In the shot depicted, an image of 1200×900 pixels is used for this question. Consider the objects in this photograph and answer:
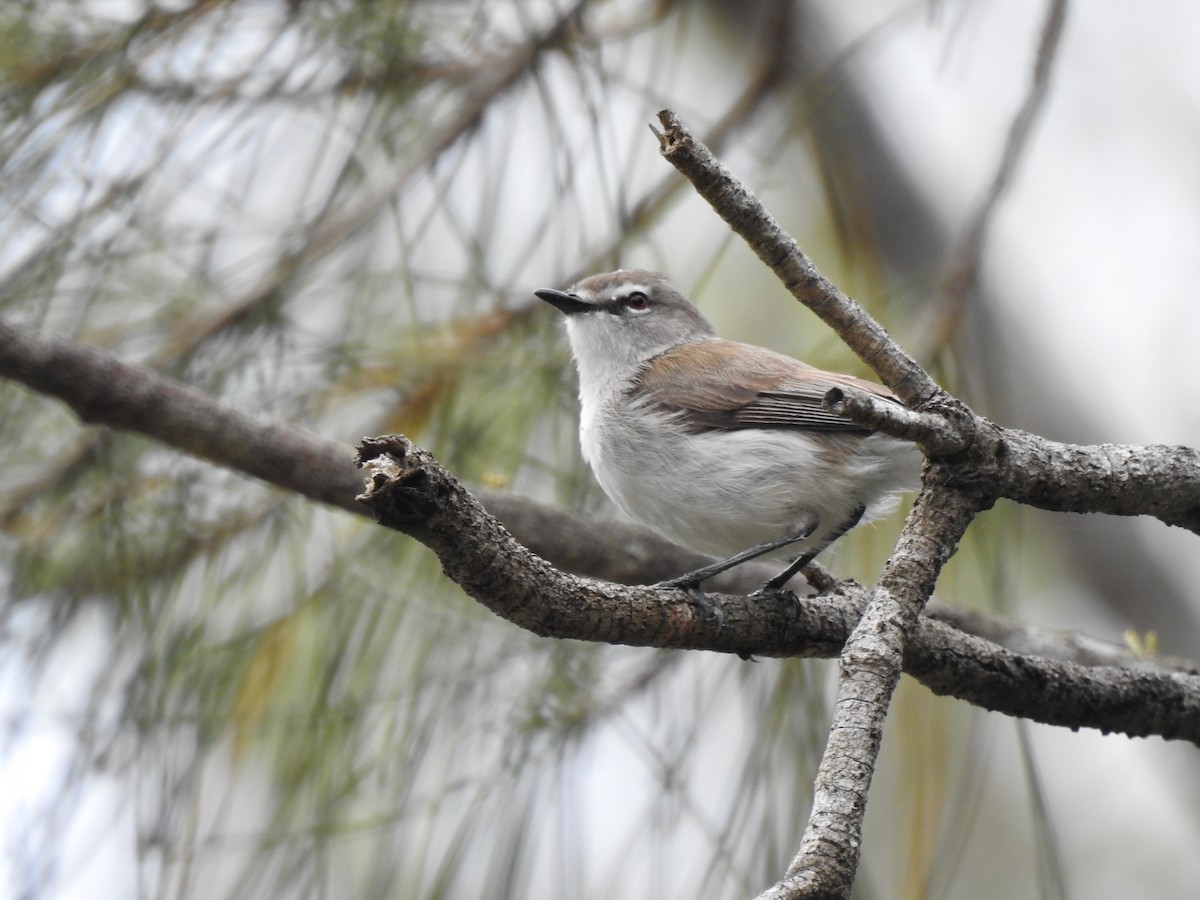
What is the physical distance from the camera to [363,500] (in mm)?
1305

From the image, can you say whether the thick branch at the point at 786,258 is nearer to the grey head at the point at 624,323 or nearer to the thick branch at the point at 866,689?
the thick branch at the point at 866,689

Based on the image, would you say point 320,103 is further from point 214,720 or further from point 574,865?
point 574,865

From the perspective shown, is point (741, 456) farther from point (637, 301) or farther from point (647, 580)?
point (637, 301)

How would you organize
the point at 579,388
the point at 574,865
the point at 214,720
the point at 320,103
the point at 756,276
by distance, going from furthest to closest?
the point at 756,276 < the point at 579,388 < the point at 320,103 < the point at 214,720 < the point at 574,865

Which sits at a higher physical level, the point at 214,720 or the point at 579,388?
the point at 579,388

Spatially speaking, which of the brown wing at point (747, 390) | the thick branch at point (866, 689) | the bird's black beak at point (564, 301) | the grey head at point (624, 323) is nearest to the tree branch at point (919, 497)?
the thick branch at point (866, 689)

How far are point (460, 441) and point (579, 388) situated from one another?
1.87 feet

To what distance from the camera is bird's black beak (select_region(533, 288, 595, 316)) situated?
288 cm

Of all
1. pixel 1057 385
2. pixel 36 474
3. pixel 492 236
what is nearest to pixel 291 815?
pixel 36 474

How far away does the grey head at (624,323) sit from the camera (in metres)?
3.39

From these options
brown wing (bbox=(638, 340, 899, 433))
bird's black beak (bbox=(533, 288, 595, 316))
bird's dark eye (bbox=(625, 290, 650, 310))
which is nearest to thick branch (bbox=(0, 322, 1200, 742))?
brown wing (bbox=(638, 340, 899, 433))

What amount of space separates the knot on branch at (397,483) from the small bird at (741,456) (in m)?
1.34

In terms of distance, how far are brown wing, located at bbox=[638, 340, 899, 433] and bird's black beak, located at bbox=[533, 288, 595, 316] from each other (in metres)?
0.26

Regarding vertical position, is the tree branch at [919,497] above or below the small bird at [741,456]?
below
